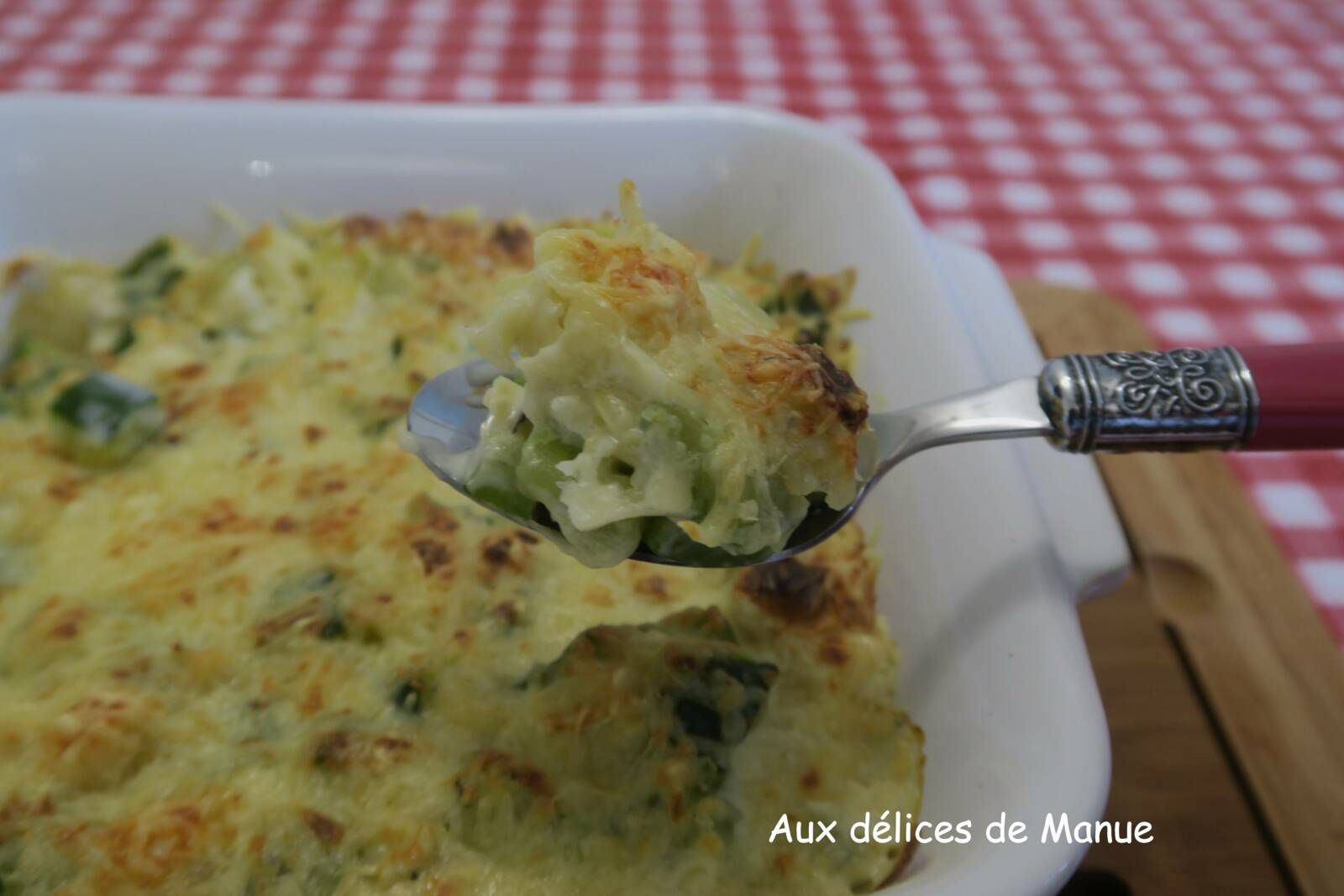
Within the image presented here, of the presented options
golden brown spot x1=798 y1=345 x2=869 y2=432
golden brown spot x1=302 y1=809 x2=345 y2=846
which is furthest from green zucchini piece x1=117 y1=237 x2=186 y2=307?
golden brown spot x1=798 y1=345 x2=869 y2=432

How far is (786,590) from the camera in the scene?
1374mm

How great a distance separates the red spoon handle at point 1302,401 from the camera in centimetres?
114

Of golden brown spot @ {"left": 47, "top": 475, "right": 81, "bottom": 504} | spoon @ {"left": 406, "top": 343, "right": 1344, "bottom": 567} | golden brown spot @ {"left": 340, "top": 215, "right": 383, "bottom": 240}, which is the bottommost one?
golden brown spot @ {"left": 47, "top": 475, "right": 81, "bottom": 504}

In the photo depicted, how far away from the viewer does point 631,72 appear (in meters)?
3.03

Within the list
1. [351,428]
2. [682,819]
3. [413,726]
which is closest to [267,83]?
[351,428]

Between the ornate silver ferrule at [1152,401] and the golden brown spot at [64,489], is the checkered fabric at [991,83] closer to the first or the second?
the ornate silver ferrule at [1152,401]

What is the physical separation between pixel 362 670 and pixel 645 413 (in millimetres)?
529

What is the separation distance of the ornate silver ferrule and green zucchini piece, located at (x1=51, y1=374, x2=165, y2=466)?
127cm

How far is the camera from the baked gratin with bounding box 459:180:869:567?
1.01 m

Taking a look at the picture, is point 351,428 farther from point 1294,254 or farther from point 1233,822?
point 1294,254

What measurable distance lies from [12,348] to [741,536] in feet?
4.64

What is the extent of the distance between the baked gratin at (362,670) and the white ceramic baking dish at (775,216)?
100 mm

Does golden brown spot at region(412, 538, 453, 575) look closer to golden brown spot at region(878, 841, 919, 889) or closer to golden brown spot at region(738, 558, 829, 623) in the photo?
golden brown spot at region(738, 558, 829, 623)

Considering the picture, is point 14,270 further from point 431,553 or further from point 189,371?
point 431,553
